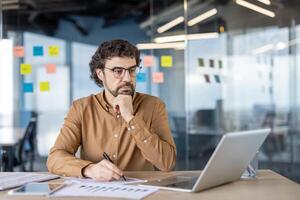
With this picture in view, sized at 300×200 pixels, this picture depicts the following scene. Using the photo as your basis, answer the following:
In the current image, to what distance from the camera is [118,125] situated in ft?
6.56

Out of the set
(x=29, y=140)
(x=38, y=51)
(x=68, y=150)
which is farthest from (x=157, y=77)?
(x=68, y=150)

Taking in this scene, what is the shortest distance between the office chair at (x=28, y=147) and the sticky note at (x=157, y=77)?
5.77 ft

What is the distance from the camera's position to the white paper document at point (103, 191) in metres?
1.28

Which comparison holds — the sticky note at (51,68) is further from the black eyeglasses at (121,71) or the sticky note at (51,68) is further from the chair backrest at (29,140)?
the black eyeglasses at (121,71)

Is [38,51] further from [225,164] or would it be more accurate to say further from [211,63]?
[225,164]

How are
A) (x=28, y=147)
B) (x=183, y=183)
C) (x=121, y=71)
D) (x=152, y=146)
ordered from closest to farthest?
1. (x=183, y=183)
2. (x=152, y=146)
3. (x=121, y=71)
4. (x=28, y=147)

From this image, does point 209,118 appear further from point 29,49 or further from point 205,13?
point 29,49

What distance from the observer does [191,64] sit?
5.89 meters

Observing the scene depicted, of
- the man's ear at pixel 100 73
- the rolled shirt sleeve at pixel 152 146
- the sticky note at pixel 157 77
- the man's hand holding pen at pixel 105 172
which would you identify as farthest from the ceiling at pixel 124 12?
the man's hand holding pen at pixel 105 172

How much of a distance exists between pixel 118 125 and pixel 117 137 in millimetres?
62

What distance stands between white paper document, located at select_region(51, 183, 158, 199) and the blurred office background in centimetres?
429

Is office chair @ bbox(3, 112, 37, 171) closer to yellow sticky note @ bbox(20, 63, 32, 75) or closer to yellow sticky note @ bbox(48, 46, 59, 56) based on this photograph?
yellow sticky note @ bbox(20, 63, 32, 75)

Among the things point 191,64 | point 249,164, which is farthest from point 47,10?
point 249,164

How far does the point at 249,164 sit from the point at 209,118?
450 centimetres
